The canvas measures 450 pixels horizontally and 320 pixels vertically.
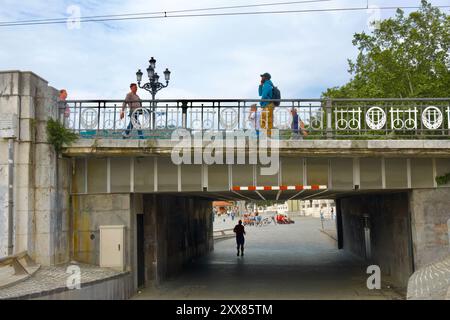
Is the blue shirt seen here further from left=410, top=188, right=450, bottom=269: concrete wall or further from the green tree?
the green tree

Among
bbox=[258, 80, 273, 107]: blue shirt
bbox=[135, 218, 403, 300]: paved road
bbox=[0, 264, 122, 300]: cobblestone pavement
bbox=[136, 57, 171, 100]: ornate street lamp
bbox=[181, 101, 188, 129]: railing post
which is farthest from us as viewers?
bbox=[136, 57, 171, 100]: ornate street lamp

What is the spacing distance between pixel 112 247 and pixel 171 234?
5.47 m

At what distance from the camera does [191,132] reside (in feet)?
41.1

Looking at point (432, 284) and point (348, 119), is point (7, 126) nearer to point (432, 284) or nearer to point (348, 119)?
point (348, 119)

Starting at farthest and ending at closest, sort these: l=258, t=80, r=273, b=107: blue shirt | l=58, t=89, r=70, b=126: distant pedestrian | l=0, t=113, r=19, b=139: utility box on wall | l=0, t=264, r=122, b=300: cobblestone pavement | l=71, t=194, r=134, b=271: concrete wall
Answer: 1. l=71, t=194, r=134, b=271: concrete wall
2. l=258, t=80, r=273, b=107: blue shirt
3. l=58, t=89, r=70, b=126: distant pedestrian
4. l=0, t=113, r=19, b=139: utility box on wall
5. l=0, t=264, r=122, b=300: cobblestone pavement

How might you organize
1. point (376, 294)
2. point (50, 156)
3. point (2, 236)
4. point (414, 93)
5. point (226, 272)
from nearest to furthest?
point (2, 236) < point (50, 156) < point (376, 294) < point (226, 272) < point (414, 93)

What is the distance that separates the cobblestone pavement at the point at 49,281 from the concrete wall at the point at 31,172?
0.70 meters

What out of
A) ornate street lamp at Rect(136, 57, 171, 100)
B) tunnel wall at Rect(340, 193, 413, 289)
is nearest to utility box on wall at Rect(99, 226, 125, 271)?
ornate street lamp at Rect(136, 57, 171, 100)

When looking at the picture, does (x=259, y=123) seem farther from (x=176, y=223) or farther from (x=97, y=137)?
(x=176, y=223)

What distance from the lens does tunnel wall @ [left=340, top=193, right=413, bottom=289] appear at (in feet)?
48.1

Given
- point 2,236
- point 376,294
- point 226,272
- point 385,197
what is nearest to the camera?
point 2,236

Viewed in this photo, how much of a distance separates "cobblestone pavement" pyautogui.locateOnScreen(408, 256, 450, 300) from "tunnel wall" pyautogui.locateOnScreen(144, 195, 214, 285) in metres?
8.07
